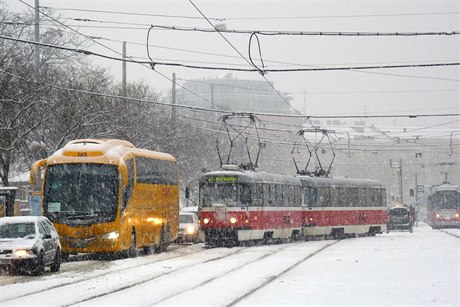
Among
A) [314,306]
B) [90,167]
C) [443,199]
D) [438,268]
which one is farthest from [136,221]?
[443,199]

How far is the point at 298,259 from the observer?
29.9m

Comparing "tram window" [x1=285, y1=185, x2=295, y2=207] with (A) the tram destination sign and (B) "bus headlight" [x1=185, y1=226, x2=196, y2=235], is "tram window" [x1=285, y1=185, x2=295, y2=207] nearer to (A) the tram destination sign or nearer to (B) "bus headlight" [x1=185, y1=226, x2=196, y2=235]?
(B) "bus headlight" [x1=185, y1=226, x2=196, y2=235]

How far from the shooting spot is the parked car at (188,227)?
1747 inches

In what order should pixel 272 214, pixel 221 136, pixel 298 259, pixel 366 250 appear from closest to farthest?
pixel 298 259 → pixel 366 250 → pixel 272 214 → pixel 221 136

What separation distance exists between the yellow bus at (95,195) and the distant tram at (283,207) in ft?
23.2

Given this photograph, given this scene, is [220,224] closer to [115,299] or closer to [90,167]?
[90,167]

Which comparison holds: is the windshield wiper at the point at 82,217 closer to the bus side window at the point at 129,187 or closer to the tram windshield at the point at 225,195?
the bus side window at the point at 129,187

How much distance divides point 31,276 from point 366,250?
47.5 ft

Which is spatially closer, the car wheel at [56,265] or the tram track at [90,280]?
the tram track at [90,280]

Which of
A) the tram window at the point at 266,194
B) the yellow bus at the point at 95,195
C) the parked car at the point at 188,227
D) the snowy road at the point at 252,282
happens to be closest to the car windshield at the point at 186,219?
the parked car at the point at 188,227

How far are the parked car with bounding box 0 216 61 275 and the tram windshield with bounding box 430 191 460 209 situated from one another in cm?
5622

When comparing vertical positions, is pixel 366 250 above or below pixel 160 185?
below

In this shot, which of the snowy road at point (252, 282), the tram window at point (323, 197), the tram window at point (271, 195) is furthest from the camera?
Answer: the tram window at point (323, 197)

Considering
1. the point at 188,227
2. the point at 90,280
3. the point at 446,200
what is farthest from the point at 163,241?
the point at 446,200
